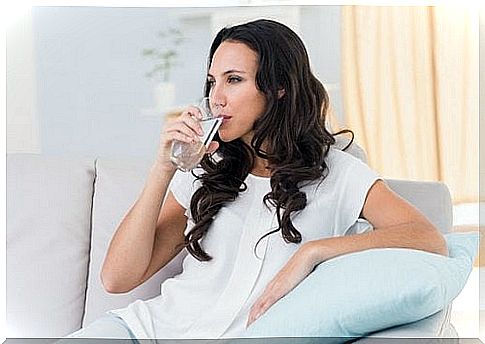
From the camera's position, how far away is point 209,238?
→ 1.66 m

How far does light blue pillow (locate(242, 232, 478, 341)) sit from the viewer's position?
4.18ft

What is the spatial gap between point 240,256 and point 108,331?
0.87 feet

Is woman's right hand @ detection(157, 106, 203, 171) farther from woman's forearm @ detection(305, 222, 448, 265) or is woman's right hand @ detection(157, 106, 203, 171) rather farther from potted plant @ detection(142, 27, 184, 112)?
potted plant @ detection(142, 27, 184, 112)

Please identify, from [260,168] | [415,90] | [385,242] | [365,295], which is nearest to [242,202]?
[260,168]

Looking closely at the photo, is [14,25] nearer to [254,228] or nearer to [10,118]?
[10,118]

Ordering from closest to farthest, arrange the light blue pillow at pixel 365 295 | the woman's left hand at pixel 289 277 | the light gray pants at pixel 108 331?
the light blue pillow at pixel 365 295, the woman's left hand at pixel 289 277, the light gray pants at pixel 108 331

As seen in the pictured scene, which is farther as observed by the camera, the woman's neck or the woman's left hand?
the woman's neck

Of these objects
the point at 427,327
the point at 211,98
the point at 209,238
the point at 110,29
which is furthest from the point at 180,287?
the point at 110,29

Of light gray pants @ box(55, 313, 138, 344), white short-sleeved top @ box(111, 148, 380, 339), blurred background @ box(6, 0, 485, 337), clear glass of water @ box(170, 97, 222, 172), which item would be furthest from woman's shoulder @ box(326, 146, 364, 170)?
light gray pants @ box(55, 313, 138, 344)

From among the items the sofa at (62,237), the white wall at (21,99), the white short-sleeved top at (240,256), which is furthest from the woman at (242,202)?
the white wall at (21,99)

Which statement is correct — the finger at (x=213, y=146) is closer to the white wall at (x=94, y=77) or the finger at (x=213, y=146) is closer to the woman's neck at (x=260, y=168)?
the woman's neck at (x=260, y=168)

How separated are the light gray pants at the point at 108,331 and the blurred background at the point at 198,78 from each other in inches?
19.4

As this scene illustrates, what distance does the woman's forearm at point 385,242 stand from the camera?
57.1 inches

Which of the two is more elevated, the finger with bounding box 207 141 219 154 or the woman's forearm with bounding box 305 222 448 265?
the finger with bounding box 207 141 219 154
